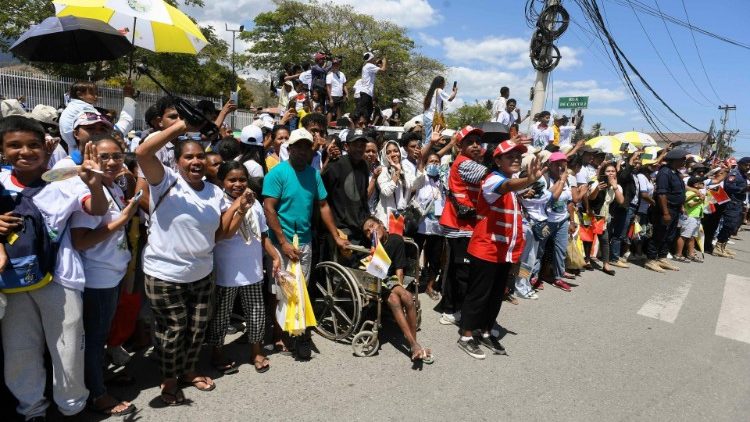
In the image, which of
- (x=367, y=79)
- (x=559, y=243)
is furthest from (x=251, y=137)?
(x=367, y=79)

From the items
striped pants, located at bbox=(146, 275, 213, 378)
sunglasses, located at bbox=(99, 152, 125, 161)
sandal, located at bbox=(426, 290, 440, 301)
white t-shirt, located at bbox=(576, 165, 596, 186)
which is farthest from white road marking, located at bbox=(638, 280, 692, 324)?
sunglasses, located at bbox=(99, 152, 125, 161)

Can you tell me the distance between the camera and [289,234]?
3.86 meters

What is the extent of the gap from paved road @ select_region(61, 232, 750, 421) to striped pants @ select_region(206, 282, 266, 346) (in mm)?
307

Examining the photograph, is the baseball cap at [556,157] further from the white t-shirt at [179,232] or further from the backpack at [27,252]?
the backpack at [27,252]

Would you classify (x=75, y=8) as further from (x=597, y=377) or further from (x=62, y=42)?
(x=597, y=377)

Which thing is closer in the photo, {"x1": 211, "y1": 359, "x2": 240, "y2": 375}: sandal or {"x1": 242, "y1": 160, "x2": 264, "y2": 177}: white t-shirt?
{"x1": 211, "y1": 359, "x2": 240, "y2": 375}: sandal

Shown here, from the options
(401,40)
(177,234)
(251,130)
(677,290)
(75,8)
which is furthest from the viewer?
(401,40)

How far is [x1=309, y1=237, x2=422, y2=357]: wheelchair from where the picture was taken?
3900 mm

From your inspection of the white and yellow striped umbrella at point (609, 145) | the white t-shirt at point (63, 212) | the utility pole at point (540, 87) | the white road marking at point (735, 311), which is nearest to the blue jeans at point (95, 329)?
the white t-shirt at point (63, 212)

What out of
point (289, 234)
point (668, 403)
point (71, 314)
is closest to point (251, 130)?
point (289, 234)

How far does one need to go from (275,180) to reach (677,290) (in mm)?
6357

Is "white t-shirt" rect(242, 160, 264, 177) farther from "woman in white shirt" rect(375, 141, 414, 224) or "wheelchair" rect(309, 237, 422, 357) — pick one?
"woman in white shirt" rect(375, 141, 414, 224)

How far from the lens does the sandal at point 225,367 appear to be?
348cm

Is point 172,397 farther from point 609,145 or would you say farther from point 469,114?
point 469,114
